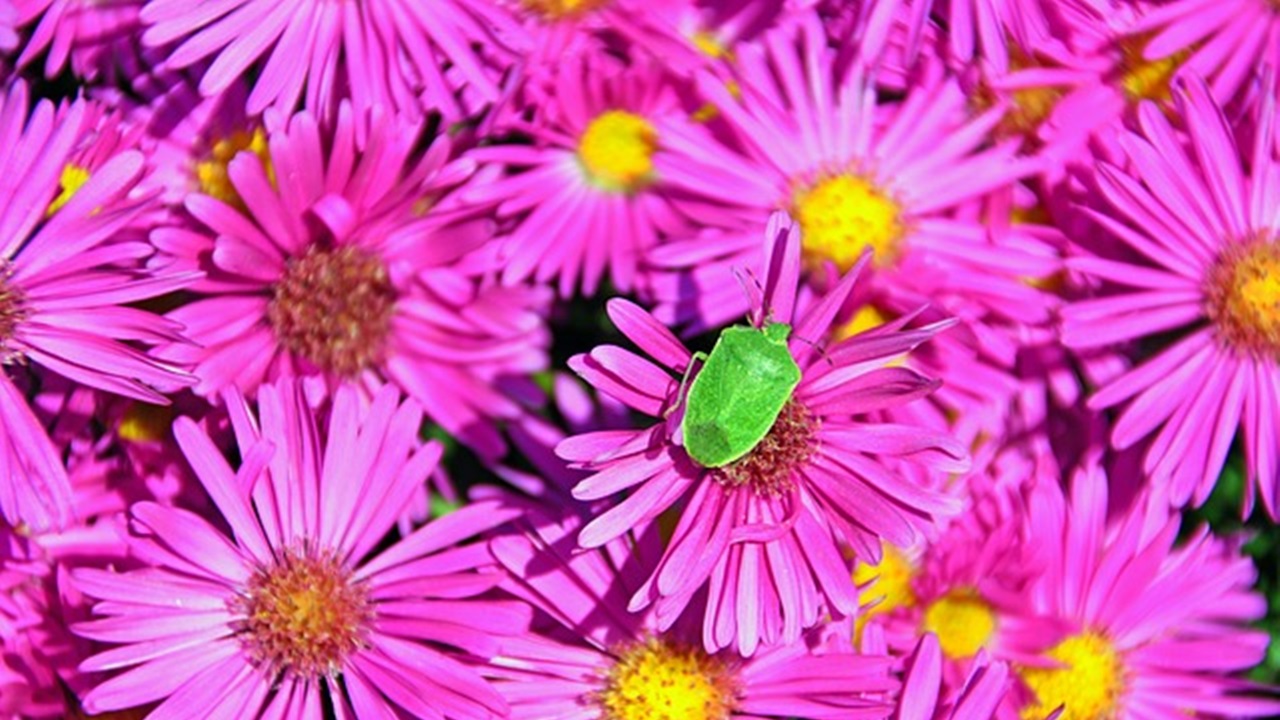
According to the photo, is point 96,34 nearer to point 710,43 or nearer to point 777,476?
point 710,43

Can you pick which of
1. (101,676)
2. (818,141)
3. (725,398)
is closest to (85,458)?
(101,676)

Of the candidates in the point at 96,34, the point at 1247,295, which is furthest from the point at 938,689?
the point at 96,34

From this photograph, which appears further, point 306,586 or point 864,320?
point 864,320

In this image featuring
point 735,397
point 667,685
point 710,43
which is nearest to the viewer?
point 735,397

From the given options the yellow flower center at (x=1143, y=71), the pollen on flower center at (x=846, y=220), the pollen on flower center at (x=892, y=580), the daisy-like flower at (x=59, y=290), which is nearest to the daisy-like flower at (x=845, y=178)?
the pollen on flower center at (x=846, y=220)

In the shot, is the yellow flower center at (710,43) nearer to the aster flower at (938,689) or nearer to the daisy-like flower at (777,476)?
the daisy-like flower at (777,476)

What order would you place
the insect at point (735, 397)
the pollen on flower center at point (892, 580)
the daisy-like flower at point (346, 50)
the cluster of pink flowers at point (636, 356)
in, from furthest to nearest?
the pollen on flower center at point (892, 580) < the daisy-like flower at point (346, 50) < the cluster of pink flowers at point (636, 356) < the insect at point (735, 397)

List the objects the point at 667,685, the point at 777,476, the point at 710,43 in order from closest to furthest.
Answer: the point at 777,476 → the point at 667,685 → the point at 710,43
